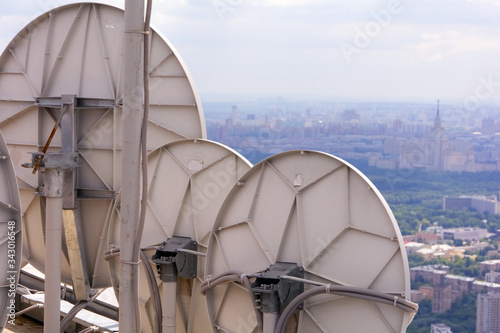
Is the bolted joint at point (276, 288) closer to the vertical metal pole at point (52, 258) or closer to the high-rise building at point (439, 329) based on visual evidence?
the high-rise building at point (439, 329)

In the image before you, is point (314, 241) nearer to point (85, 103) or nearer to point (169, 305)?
point (169, 305)

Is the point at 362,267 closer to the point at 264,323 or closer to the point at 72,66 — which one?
the point at 264,323

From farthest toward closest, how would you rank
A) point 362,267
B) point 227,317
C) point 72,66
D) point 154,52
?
point 72,66 < point 154,52 < point 227,317 < point 362,267

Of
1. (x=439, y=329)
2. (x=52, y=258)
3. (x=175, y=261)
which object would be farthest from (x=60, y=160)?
(x=439, y=329)

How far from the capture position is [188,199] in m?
15.1

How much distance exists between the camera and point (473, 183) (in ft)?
57.0

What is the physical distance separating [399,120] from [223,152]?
22.3ft

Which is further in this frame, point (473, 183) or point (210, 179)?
point (473, 183)

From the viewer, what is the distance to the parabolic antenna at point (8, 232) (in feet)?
42.4

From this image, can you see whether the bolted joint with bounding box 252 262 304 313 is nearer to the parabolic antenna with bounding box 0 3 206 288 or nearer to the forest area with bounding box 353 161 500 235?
the forest area with bounding box 353 161 500 235

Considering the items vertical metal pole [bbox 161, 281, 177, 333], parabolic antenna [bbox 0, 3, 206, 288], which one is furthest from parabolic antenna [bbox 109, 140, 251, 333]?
parabolic antenna [bbox 0, 3, 206, 288]

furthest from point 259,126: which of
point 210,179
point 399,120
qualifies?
point 210,179

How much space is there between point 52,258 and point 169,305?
278 centimetres

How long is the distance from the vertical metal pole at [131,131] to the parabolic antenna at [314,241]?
12.3ft
